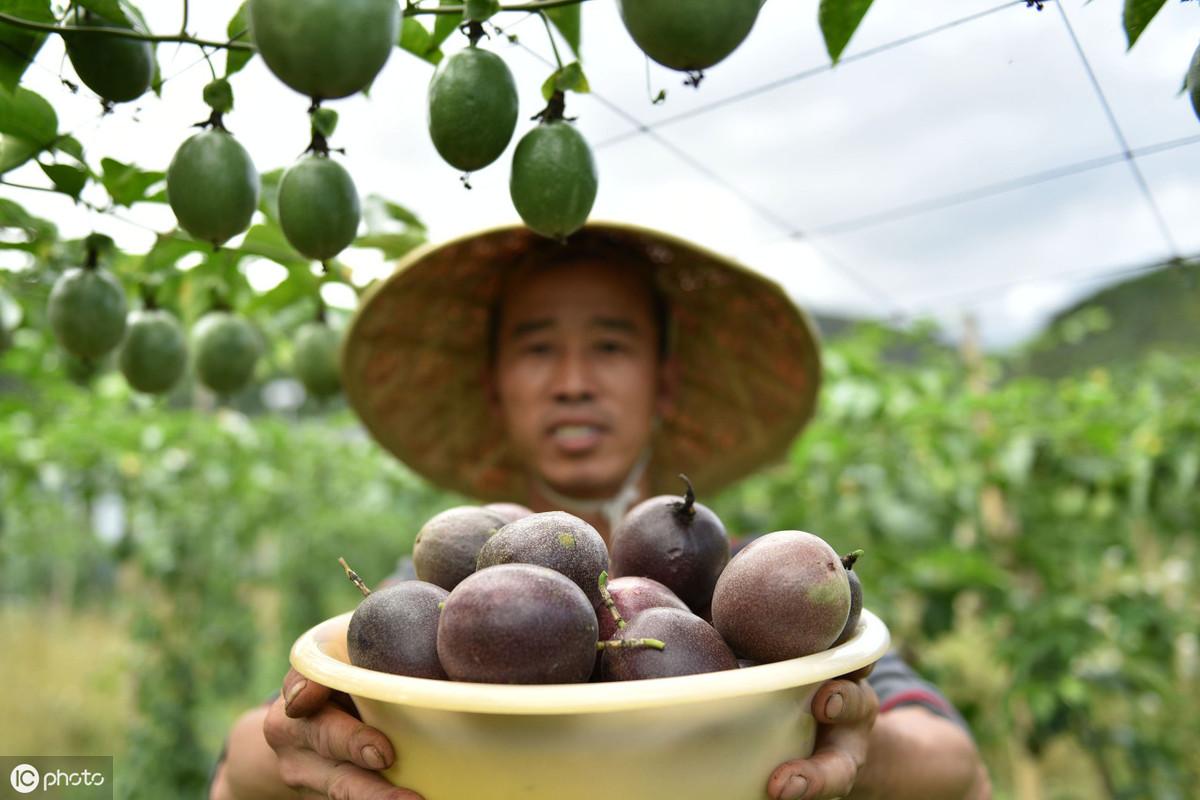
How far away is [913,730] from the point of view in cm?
111

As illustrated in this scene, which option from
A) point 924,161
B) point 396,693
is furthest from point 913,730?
point 924,161

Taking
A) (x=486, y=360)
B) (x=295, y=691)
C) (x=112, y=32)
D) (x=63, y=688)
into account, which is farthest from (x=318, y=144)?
(x=63, y=688)

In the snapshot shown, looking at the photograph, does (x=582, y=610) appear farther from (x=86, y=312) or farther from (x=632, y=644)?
(x=86, y=312)

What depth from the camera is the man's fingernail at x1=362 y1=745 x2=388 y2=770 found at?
0.72 m

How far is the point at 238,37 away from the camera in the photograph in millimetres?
821

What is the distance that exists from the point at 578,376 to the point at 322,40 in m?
1.01

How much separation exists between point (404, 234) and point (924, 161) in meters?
1.29

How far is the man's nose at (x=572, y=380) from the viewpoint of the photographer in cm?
158

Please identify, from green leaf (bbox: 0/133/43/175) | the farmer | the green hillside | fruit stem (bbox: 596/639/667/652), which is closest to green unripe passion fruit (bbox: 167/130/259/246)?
green leaf (bbox: 0/133/43/175)

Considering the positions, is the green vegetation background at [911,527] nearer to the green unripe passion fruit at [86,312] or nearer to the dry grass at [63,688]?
the dry grass at [63,688]

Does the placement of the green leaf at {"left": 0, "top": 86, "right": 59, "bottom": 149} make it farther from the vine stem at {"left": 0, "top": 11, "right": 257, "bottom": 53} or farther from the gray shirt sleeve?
the gray shirt sleeve

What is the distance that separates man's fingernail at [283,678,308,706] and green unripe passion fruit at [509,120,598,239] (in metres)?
0.47

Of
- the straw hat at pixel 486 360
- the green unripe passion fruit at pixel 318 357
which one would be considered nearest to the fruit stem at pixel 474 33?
the straw hat at pixel 486 360

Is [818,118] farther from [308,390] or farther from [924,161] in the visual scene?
[308,390]
